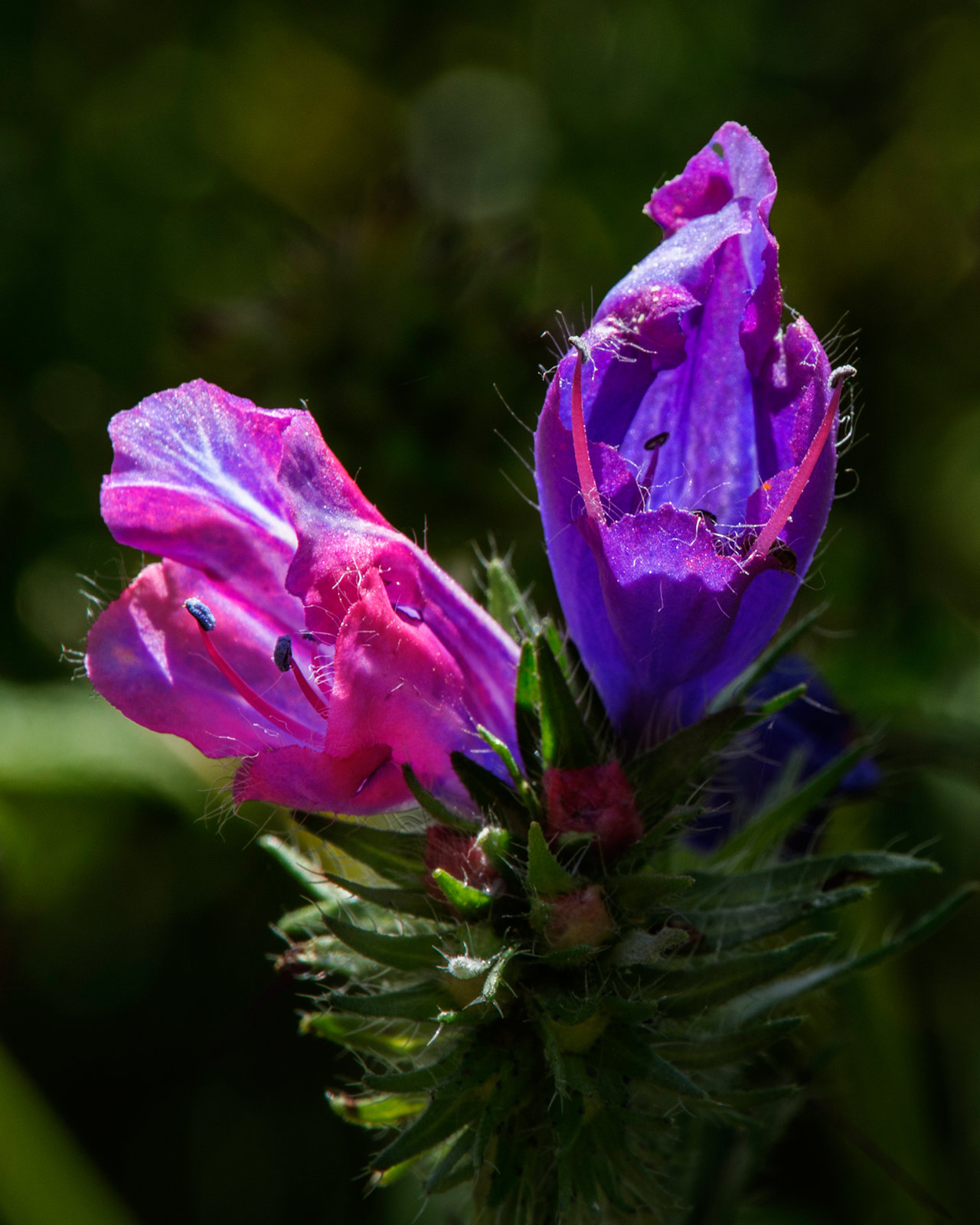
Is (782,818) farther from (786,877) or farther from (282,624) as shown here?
(282,624)

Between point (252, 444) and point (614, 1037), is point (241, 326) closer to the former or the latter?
point (252, 444)

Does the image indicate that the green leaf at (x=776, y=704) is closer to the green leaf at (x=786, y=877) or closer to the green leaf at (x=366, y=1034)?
the green leaf at (x=786, y=877)

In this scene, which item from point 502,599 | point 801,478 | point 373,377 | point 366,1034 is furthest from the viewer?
point 373,377

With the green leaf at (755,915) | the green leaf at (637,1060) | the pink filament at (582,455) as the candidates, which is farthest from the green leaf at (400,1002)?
the pink filament at (582,455)

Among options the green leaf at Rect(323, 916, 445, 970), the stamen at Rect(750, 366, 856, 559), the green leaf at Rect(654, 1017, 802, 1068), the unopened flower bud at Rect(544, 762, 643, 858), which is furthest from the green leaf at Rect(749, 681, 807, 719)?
the green leaf at Rect(323, 916, 445, 970)

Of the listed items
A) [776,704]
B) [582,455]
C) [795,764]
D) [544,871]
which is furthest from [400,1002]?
[795,764]

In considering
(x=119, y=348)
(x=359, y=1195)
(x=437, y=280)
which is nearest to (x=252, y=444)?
(x=437, y=280)

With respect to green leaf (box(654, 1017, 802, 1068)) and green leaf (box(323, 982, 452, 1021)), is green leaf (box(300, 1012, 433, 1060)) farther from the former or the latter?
green leaf (box(654, 1017, 802, 1068))
